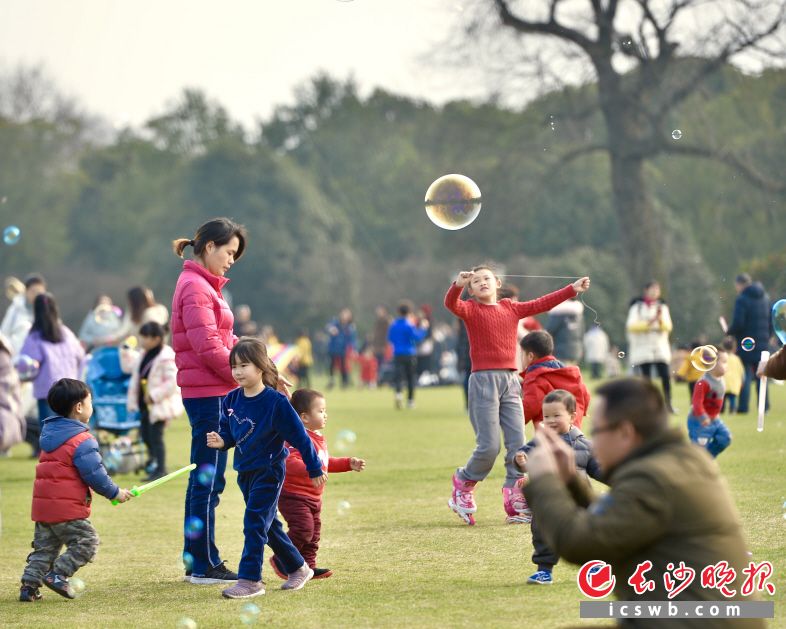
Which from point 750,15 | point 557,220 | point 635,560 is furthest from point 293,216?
point 635,560

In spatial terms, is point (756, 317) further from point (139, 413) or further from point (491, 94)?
point (491, 94)

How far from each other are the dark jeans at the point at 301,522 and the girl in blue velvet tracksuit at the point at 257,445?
51 centimetres

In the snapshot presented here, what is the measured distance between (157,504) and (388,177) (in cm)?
6081

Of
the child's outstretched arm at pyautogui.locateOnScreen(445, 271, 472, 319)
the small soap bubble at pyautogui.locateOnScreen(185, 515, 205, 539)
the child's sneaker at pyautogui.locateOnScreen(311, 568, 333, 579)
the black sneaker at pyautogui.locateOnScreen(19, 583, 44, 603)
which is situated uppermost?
the child's outstretched arm at pyautogui.locateOnScreen(445, 271, 472, 319)

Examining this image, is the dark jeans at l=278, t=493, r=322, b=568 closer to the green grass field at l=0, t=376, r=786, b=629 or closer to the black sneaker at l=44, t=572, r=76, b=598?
the green grass field at l=0, t=376, r=786, b=629

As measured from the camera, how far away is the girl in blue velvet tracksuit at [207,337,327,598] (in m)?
6.59

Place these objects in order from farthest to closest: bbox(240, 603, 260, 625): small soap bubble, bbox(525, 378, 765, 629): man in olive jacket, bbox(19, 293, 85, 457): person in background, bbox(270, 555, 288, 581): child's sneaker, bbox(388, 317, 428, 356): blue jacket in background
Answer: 1. bbox(388, 317, 428, 356): blue jacket in background
2. bbox(19, 293, 85, 457): person in background
3. bbox(270, 555, 288, 581): child's sneaker
4. bbox(240, 603, 260, 625): small soap bubble
5. bbox(525, 378, 765, 629): man in olive jacket

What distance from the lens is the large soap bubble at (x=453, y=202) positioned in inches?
399

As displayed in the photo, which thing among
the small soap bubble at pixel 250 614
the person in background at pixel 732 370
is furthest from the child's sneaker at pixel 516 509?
the person in background at pixel 732 370

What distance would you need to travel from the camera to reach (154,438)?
1273 centimetres

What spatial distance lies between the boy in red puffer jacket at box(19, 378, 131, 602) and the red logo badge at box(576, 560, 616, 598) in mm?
2519

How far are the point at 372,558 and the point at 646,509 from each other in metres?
4.22

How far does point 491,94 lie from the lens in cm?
3095

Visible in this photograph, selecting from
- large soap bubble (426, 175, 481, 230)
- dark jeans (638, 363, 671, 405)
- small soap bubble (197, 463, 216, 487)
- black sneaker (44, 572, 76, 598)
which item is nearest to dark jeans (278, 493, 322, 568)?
small soap bubble (197, 463, 216, 487)
